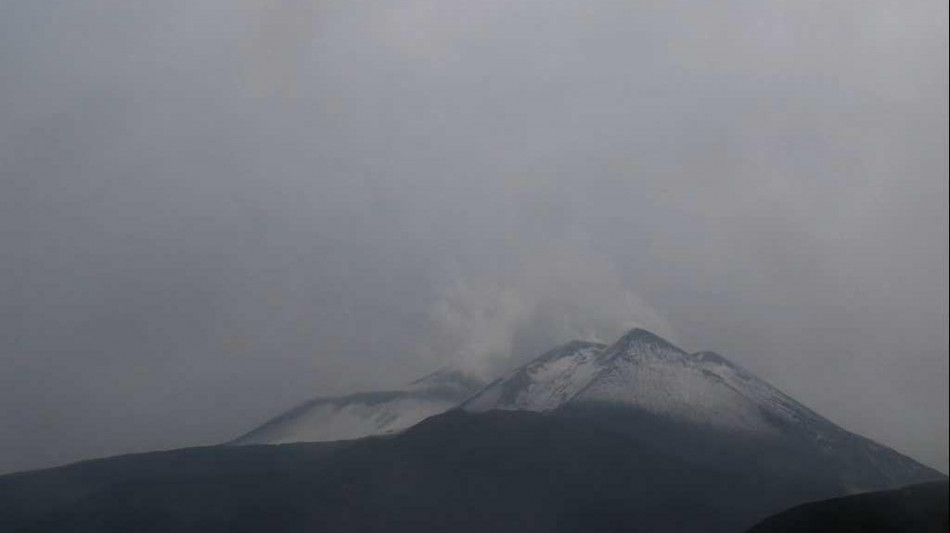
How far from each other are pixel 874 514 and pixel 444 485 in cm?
9009

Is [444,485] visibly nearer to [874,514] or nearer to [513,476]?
[513,476]

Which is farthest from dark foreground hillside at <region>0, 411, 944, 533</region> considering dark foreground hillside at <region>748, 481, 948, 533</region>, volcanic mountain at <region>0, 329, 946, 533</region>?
dark foreground hillside at <region>748, 481, 948, 533</region>

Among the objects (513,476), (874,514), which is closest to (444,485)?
(513,476)

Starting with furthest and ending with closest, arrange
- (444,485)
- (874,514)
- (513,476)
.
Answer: (513,476) → (444,485) → (874,514)

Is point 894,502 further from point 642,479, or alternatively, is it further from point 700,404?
point 700,404

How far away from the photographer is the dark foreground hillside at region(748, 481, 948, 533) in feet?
243

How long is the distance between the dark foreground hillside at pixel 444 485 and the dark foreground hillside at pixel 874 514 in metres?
57.5

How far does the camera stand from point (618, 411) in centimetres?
19550

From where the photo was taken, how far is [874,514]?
280 feet

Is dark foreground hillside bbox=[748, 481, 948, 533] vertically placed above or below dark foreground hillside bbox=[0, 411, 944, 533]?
below

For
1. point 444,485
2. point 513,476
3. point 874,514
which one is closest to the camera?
point 874,514

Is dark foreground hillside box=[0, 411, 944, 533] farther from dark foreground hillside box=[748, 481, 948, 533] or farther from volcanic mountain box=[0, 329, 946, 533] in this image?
dark foreground hillside box=[748, 481, 948, 533]

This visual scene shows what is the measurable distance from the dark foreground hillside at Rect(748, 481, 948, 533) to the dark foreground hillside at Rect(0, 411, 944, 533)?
5753 centimetres

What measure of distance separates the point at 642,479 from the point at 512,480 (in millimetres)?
19883
